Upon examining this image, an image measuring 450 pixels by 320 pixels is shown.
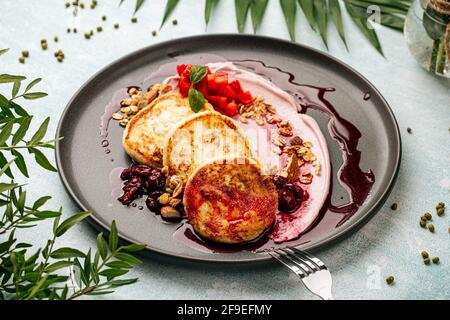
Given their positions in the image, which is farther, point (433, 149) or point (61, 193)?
point (433, 149)

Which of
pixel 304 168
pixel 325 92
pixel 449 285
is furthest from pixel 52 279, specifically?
pixel 325 92

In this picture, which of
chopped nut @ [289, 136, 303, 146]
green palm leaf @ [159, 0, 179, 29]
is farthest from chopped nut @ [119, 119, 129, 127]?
green palm leaf @ [159, 0, 179, 29]

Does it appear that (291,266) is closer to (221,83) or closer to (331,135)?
(331,135)

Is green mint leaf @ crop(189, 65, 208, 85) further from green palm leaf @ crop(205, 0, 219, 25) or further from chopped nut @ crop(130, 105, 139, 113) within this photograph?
green palm leaf @ crop(205, 0, 219, 25)

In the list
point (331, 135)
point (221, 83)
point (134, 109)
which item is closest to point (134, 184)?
point (134, 109)

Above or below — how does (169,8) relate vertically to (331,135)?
above
